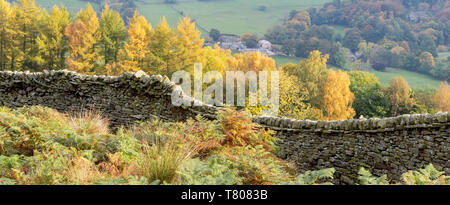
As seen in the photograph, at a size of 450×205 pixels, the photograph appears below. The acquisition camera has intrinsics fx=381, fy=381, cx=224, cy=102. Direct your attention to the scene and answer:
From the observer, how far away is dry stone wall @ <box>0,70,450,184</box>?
7488 mm

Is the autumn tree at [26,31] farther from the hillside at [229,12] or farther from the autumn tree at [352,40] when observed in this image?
the autumn tree at [352,40]

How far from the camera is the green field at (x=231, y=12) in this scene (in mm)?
116250

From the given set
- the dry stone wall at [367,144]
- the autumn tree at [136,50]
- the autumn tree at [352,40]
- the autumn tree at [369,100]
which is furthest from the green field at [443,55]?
the dry stone wall at [367,144]

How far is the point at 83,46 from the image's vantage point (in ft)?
148

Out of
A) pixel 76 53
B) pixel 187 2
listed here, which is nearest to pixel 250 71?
pixel 76 53

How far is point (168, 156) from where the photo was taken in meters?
5.45

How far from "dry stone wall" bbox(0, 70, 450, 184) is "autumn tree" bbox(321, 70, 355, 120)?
4344 cm

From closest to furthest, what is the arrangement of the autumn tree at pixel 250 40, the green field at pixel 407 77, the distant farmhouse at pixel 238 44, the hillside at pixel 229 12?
the green field at pixel 407 77 < the distant farmhouse at pixel 238 44 < the autumn tree at pixel 250 40 < the hillside at pixel 229 12

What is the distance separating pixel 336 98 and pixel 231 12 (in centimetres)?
8682

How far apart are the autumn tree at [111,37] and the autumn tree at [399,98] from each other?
134 feet

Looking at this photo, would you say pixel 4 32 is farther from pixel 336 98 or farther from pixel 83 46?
pixel 336 98

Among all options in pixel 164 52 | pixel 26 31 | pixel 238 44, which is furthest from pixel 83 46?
pixel 238 44

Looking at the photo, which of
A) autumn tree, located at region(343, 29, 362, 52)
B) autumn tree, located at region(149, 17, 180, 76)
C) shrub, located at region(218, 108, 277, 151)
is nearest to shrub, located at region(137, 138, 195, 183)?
shrub, located at region(218, 108, 277, 151)

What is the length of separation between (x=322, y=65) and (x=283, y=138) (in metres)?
53.5
